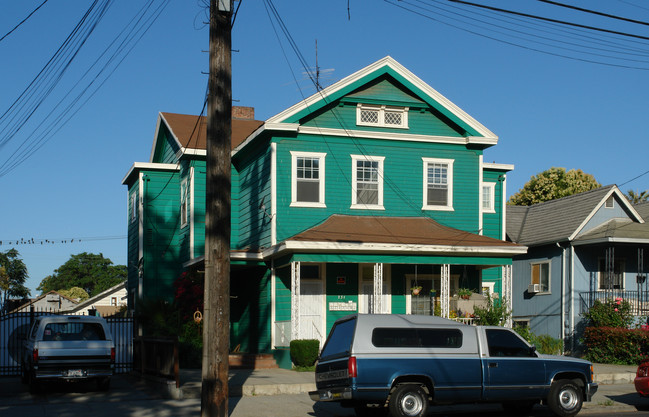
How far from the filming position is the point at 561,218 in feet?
100

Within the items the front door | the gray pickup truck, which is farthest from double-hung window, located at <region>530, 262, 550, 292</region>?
the gray pickup truck

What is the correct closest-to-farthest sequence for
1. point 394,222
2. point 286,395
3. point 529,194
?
point 286,395, point 394,222, point 529,194

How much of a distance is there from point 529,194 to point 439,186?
27.5m

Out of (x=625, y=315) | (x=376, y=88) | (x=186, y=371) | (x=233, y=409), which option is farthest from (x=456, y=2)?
(x=625, y=315)

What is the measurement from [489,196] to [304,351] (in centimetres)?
1175

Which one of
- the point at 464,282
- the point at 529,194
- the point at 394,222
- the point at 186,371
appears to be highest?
the point at 529,194

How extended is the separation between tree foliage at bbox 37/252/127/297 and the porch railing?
105 metres

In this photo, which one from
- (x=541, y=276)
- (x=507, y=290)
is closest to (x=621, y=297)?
(x=541, y=276)

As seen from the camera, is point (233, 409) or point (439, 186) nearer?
point (233, 409)

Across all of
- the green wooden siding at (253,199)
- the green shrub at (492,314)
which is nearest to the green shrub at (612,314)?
the green shrub at (492,314)

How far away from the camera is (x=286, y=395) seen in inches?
688

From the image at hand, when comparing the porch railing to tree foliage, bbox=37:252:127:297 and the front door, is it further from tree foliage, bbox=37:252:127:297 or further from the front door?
tree foliage, bbox=37:252:127:297

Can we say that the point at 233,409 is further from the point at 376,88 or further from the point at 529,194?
the point at 529,194

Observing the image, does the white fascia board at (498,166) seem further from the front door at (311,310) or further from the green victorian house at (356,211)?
the front door at (311,310)
